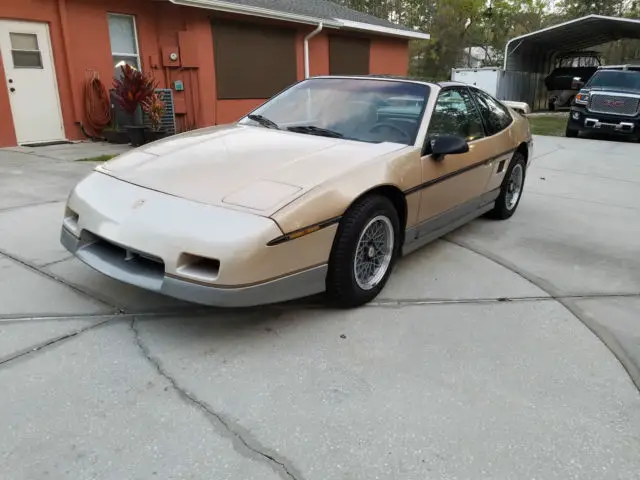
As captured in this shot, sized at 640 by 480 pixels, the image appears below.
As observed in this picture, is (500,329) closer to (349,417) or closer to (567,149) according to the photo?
(349,417)

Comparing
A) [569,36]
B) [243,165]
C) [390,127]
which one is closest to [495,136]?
[390,127]

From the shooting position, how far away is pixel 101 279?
3.45m

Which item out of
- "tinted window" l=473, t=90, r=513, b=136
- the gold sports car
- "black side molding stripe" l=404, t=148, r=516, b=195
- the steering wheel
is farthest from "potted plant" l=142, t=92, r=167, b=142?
"black side molding stripe" l=404, t=148, r=516, b=195

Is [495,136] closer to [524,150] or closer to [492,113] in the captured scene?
[492,113]

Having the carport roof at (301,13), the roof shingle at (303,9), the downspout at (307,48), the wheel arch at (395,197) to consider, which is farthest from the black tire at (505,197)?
the downspout at (307,48)

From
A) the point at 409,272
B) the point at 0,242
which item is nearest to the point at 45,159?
the point at 0,242

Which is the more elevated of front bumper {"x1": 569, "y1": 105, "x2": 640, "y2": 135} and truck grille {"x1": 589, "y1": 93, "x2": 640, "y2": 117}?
truck grille {"x1": 589, "y1": 93, "x2": 640, "y2": 117}

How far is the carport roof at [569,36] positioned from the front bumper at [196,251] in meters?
19.2

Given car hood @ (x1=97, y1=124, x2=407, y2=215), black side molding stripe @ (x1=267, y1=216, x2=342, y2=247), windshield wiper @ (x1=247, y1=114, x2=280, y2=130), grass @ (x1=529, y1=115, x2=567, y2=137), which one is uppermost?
windshield wiper @ (x1=247, y1=114, x2=280, y2=130)

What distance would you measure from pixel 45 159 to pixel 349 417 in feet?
23.8

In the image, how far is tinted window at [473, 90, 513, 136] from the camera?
4.66 meters

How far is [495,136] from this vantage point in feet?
15.3

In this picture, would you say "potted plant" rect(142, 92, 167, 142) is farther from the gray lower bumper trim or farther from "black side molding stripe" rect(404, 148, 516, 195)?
the gray lower bumper trim

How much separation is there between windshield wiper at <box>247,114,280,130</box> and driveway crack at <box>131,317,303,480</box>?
2220 millimetres
